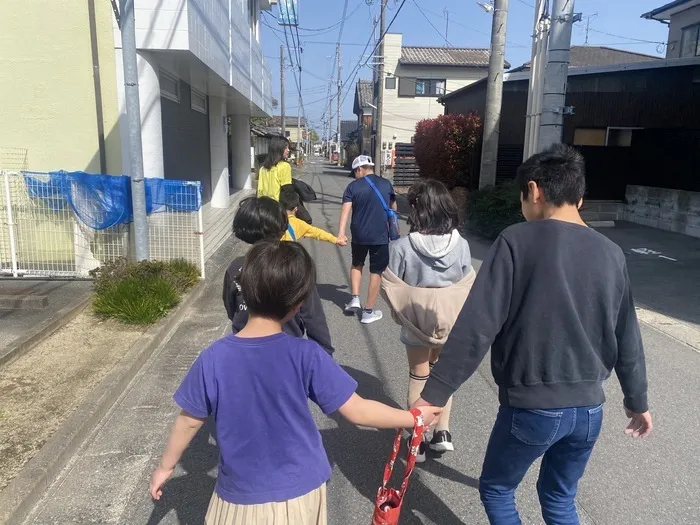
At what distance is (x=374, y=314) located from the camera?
20.3 ft

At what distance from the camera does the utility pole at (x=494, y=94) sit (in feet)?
40.1

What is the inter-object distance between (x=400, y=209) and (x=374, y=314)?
446 inches

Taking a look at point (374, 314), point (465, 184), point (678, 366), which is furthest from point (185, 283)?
point (465, 184)

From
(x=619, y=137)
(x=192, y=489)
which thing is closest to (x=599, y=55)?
(x=619, y=137)

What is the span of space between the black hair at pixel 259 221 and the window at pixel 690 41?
18558 millimetres

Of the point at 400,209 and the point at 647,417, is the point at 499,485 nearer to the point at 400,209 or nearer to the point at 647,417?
the point at 647,417

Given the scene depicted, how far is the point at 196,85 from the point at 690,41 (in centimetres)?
1517

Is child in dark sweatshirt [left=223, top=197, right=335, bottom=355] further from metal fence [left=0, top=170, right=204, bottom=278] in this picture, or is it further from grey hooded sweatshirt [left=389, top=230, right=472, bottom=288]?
metal fence [left=0, top=170, right=204, bottom=278]

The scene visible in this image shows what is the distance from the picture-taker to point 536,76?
1095 centimetres

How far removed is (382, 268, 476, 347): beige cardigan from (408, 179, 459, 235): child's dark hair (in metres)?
0.35

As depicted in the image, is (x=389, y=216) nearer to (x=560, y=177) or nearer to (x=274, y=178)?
(x=274, y=178)

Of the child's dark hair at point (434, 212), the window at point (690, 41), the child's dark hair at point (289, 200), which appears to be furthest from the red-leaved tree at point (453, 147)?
the child's dark hair at point (434, 212)

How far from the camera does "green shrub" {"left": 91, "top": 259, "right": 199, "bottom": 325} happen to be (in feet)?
18.1

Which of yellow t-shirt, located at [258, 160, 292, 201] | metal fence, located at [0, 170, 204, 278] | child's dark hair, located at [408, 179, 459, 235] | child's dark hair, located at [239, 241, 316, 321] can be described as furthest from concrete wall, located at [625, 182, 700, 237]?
child's dark hair, located at [239, 241, 316, 321]
